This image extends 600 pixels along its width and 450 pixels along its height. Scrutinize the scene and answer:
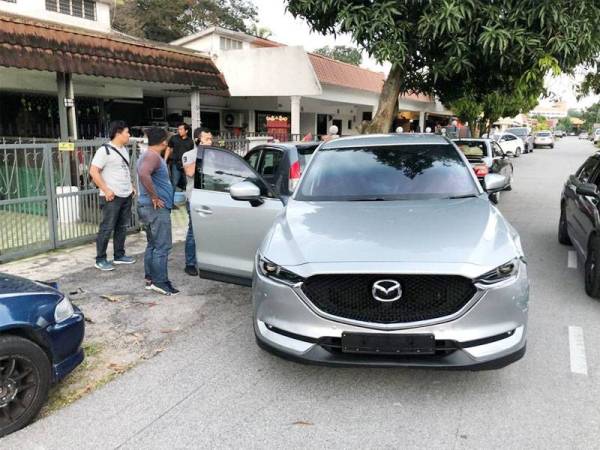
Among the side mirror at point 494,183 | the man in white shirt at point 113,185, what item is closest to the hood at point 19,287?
the man in white shirt at point 113,185

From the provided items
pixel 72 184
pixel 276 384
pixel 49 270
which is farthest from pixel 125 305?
pixel 72 184

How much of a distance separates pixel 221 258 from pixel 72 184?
4.03 meters

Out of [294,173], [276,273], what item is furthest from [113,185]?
[276,273]

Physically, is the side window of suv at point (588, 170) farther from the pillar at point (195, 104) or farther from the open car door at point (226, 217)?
the pillar at point (195, 104)

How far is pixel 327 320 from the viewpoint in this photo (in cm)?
321

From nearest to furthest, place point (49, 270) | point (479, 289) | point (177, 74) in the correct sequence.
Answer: point (479, 289)
point (49, 270)
point (177, 74)

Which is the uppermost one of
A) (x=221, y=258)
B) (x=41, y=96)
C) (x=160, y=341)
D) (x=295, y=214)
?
(x=41, y=96)

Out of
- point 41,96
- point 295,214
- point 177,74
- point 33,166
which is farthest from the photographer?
point 41,96

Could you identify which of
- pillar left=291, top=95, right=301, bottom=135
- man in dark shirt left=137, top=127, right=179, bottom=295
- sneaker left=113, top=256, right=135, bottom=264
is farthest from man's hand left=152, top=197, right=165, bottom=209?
pillar left=291, top=95, right=301, bottom=135

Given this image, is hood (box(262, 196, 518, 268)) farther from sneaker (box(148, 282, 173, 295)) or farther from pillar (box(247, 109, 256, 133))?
pillar (box(247, 109, 256, 133))

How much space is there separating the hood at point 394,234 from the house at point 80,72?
319 inches

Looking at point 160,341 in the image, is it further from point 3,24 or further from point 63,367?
point 3,24

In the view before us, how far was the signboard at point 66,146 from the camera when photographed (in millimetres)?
Result: 7677

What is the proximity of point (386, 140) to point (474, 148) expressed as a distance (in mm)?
8683
